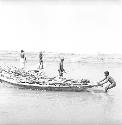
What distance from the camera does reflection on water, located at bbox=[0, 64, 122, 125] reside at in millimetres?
12273

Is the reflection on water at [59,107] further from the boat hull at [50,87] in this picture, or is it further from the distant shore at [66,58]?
the distant shore at [66,58]

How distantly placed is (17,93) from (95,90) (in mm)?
5370

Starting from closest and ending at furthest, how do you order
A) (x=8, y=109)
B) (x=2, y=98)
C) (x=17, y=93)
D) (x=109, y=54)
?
(x=8, y=109)
(x=2, y=98)
(x=17, y=93)
(x=109, y=54)

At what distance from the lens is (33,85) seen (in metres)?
19.0

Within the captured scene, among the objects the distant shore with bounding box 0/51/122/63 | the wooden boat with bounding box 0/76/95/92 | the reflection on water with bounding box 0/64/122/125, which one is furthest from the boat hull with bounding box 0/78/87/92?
the distant shore with bounding box 0/51/122/63

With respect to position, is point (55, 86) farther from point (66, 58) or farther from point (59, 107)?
point (66, 58)

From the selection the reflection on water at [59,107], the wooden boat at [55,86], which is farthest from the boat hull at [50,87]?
the reflection on water at [59,107]

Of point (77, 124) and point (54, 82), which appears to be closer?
point (77, 124)

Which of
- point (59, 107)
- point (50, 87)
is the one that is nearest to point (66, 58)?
point (50, 87)

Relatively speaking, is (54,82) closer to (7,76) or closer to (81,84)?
(81,84)

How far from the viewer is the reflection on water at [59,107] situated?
1227cm

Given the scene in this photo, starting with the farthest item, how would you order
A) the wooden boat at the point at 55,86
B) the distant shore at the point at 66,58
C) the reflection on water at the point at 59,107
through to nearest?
Result: the distant shore at the point at 66,58
the wooden boat at the point at 55,86
the reflection on water at the point at 59,107

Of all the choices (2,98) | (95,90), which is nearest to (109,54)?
(95,90)

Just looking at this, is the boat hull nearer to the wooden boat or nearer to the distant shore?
the wooden boat
